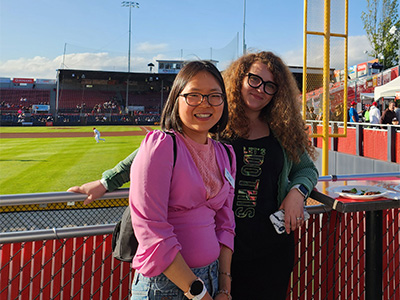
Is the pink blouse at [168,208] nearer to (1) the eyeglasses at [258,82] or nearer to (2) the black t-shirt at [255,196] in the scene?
(2) the black t-shirt at [255,196]

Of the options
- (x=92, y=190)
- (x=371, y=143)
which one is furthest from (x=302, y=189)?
(x=371, y=143)

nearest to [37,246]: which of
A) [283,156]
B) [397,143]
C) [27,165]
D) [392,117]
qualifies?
[283,156]

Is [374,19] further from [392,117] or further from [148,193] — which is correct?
[148,193]

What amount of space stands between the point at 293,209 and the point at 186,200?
741mm

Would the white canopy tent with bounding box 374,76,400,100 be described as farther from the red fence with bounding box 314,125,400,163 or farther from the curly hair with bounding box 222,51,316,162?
the curly hair with bounding box 222,51,316,162

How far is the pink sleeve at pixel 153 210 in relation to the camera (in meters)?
1.14

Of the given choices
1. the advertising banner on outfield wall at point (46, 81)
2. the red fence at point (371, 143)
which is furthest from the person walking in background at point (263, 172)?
the advertising banner on outfield wall at point (46, 81)

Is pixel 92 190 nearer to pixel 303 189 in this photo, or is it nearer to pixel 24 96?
pixel 303 189

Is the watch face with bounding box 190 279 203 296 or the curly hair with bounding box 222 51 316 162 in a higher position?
the curly hair with bounding box 222 51 316 162

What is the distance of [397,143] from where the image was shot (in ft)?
25.3

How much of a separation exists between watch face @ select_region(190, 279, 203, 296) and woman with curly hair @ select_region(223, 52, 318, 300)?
1.85 feet

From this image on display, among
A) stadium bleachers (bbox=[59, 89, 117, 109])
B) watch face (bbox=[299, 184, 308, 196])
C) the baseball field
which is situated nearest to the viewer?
watch face (bbox=[299, 184, 308, 196])

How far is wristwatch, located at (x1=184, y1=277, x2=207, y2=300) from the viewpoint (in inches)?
46.9

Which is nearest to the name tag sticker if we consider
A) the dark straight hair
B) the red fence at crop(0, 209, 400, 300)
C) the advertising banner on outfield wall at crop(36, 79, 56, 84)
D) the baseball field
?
the dark straight hair
